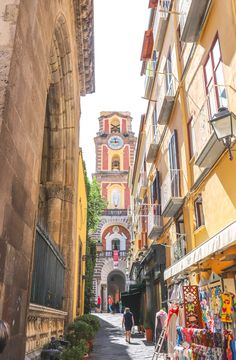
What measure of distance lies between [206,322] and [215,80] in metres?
4.90

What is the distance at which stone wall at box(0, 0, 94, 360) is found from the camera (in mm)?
3746

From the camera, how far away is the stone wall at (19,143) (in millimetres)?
3746

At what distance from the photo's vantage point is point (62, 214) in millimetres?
11109

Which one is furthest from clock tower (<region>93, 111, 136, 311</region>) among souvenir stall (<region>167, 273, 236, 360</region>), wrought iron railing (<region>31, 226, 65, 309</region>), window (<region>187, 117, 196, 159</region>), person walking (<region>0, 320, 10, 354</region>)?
person walking (<region>0, 320, 10, 354</region>)

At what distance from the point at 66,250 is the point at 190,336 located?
5001 mm

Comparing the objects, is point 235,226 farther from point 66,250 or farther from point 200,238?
point 66,250

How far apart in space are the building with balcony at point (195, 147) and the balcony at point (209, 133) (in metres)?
0.02

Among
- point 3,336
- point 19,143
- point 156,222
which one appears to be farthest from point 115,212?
point 3,336

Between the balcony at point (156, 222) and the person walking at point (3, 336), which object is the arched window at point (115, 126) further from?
the person walking at point (3, 336)

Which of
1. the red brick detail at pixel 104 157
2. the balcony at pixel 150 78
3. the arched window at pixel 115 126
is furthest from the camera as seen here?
the arched window at pixel 115 126

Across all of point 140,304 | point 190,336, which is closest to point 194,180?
point 190,336

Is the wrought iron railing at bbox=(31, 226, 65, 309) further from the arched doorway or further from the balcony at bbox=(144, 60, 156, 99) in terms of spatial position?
the arched doorway

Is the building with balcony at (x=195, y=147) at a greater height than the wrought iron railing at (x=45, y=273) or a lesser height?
greater

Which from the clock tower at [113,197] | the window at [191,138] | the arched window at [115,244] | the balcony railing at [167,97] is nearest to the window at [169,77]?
the balcony railing at [167,97]
